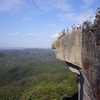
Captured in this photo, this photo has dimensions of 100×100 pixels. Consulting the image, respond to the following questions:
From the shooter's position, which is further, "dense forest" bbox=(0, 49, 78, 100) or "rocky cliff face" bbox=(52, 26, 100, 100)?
"dense forest" bbox=(0, 49, 78, 100)

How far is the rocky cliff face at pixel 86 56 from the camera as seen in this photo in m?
3.63

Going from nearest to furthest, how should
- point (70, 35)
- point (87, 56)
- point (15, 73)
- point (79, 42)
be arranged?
point (87, 56) → point (79, 42) → point (70, 35) → point (15, 73)

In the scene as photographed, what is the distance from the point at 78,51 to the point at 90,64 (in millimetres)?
893

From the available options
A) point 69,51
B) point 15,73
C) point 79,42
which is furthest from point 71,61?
point 15,73

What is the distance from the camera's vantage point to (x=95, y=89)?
379cm

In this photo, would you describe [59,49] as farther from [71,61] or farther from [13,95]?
[13,95]

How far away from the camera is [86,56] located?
4180 mm

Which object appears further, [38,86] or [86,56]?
[38,86]

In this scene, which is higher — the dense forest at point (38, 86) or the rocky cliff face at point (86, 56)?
the rocky cliff face at point (86, 56)

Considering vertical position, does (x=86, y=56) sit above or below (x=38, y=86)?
above

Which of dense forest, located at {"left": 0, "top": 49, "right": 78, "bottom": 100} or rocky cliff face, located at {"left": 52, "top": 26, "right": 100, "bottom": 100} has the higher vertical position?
rocky cliff face, located at {"left": 52, "top": 26, "right": 100, "bottom": 100}

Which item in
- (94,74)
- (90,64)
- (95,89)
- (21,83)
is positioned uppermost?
(90,64)

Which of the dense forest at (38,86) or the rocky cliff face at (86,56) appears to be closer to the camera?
the rocky cliff face at (86,56)

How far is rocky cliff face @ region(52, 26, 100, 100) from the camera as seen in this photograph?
3629mm
